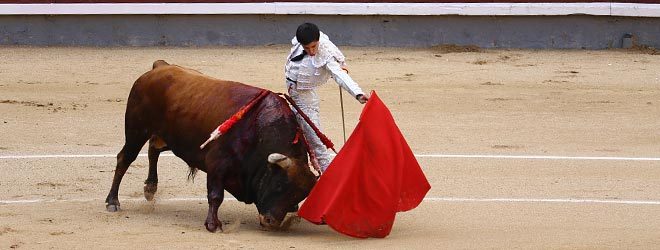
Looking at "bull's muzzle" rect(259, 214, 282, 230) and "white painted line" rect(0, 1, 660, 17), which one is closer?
"bull's muzzle" rect(259, 214, 282, 230)

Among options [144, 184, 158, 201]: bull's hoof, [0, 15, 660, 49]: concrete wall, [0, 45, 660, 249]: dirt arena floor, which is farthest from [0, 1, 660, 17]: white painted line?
[144, 184, 158, 201]: bull's hoof

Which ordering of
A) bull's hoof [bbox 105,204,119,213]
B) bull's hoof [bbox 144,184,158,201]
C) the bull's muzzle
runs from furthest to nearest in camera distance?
1. bull's hoof [bbox 144,184,158,201]
2. bull's hoof [bbox 105,204,119,213]
3. the bull's muzzle

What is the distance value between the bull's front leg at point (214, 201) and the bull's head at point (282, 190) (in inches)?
7.8

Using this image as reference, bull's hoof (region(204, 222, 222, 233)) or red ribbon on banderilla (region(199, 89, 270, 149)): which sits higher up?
red ribbon on banderilla (region(199, 89, 270, 149))

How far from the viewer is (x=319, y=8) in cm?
1255

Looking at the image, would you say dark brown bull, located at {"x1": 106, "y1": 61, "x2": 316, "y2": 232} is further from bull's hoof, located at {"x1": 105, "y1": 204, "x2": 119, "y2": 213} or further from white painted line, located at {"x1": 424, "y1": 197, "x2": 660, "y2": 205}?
white painted line, located at {"x1": 424, "y1": 197, "x2": 660, "y2": 205}

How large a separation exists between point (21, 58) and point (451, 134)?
426 centimetres

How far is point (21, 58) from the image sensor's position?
12.1 metres

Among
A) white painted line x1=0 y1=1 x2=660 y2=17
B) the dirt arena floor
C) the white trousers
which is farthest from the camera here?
white painted line x1=0 y1=1 x2=660 y2=17

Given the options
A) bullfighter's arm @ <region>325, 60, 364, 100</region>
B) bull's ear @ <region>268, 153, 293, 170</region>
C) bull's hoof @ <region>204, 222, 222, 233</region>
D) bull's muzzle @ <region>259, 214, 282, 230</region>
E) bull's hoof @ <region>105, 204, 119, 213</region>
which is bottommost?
bull's hoof @ <region>105, 204, 119, 213</region>

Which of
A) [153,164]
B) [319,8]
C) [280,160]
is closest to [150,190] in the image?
[153,164]

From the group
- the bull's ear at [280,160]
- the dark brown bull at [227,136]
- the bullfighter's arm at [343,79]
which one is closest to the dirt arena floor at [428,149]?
the dark brown bull at [227,136]

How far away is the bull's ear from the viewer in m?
6.23

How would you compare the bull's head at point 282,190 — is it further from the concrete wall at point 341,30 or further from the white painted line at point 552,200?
the concrete wall at point 341,30
